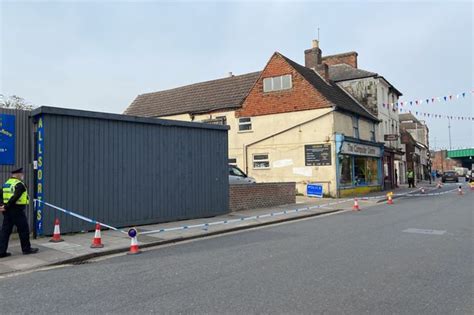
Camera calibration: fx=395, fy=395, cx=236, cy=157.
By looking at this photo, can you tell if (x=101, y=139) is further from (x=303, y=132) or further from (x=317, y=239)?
(x=303, y=132)

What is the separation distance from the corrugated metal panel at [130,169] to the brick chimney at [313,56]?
17.1 metres

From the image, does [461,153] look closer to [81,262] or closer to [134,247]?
[134,247]

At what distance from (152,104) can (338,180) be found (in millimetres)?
17382

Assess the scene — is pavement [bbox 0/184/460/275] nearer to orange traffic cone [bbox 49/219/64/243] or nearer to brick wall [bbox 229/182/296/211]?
orange traffic cone [bbox 49/219/64/243]

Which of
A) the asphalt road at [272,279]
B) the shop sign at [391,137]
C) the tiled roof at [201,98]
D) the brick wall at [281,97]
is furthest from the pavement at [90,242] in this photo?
the shop sign at [391,137]

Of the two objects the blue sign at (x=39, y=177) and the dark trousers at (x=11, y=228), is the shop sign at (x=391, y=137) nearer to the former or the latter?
the blue sign at (x=39, y=177)

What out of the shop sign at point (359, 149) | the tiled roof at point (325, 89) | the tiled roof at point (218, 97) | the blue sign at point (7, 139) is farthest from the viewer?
the tiled roof at point (218, 97)

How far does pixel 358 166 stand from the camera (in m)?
26.6

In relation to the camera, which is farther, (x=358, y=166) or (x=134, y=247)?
(x=358, y=166)

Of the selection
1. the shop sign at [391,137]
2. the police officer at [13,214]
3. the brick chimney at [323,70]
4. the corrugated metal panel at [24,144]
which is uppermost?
the brick chimney at [323,70]

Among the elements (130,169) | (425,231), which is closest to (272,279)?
(425,231)

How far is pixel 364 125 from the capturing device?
28.6m

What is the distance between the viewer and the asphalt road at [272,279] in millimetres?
4836

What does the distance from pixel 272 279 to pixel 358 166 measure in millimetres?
22013
